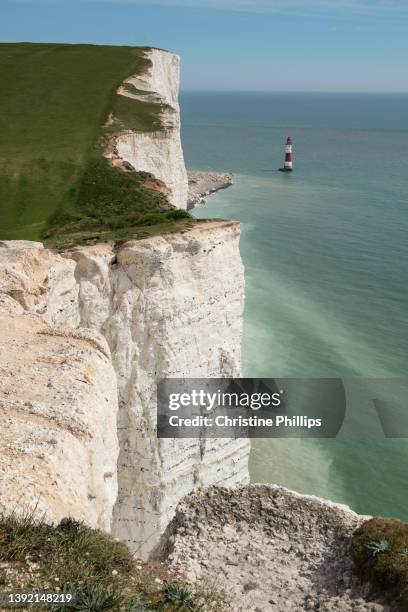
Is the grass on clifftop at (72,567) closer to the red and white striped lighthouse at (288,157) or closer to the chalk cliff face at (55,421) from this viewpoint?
the chalk cliff face at (55,421)

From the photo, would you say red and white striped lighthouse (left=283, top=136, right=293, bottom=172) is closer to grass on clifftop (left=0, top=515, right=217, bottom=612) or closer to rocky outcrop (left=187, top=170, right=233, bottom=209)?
rocky outcrop (left=187, top=170, right=233, bottom=209)

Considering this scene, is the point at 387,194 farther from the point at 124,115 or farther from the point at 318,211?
the point at 124,115

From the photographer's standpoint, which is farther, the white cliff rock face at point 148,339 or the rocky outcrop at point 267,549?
the white cliff rock face at point 148,339

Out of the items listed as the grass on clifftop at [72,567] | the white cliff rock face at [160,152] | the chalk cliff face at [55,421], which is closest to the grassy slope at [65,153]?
the white cliff rock face at [160,152]

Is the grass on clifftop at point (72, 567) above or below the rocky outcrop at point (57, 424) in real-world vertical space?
below

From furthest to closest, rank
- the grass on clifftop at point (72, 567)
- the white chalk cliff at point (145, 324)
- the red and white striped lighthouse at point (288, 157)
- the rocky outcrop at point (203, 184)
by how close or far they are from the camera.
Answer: the red and white striped lighthouse at point (288, 157) → the rocky outcrop at point (203, 184) → the white chalk cliff at point (145, 324) → the grass on clifftop at point (72, 567)

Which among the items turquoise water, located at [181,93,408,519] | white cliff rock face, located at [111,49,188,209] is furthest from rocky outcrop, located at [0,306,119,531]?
white cliff rock face, located at [111,49,188,209]

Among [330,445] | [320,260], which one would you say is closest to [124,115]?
[320,260]

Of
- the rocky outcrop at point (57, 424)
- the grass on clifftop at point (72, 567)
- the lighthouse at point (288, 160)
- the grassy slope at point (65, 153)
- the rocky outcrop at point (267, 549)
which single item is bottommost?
the rocky outcrop at point (267, 549)

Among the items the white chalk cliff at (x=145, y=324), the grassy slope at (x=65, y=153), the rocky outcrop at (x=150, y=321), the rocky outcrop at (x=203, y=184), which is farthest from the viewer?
the rocky outcrop at (x=203, y=184)
